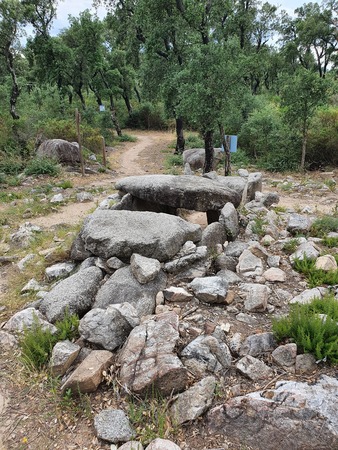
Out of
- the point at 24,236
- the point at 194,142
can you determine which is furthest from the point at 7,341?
the point at 194,142

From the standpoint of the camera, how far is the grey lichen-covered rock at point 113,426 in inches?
95.5

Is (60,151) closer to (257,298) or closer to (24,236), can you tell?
(24,236)

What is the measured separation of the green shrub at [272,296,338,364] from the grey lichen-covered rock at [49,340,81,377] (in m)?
1.99

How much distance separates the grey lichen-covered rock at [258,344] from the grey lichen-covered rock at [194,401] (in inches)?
19.8

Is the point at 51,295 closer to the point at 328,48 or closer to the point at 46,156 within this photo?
the point at 46,156

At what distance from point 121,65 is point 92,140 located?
1188cm

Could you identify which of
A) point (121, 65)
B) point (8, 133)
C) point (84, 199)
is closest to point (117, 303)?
point (84, 199)

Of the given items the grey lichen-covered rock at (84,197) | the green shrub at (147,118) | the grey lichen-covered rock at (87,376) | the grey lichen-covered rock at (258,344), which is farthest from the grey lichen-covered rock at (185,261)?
the green shrub at (147,118)

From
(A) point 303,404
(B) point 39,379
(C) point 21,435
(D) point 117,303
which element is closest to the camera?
(A) point 303,404

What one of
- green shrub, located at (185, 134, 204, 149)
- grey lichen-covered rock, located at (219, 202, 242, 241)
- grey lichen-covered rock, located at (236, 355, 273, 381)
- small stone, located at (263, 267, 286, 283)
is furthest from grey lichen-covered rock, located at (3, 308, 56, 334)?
green shrub, located at (185, 134, 204, 149)

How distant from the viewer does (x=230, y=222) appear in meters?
5.32

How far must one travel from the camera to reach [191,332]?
3.24 meters

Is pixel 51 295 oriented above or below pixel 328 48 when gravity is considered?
below

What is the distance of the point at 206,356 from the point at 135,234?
82.3 inches
